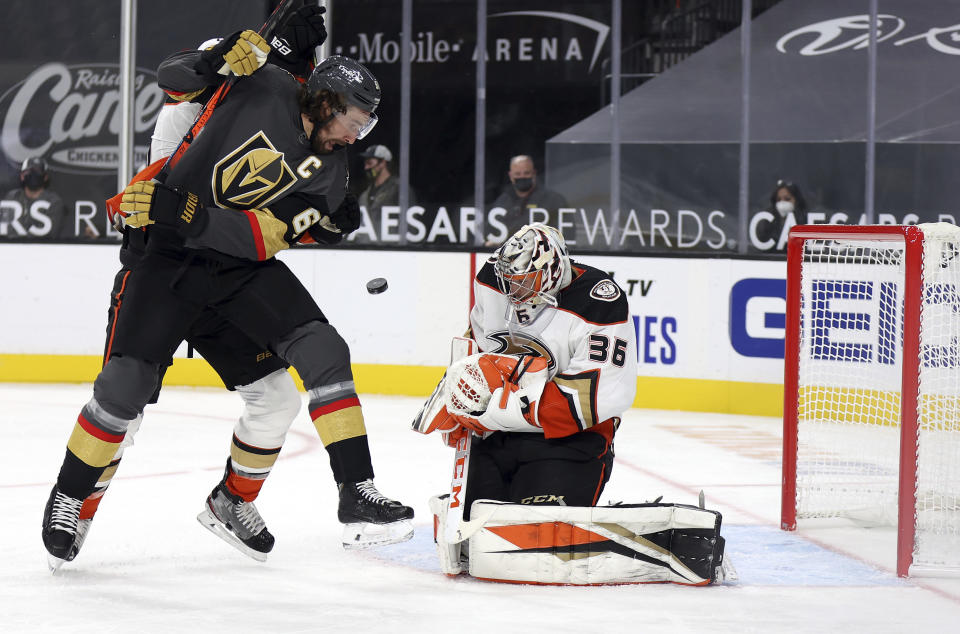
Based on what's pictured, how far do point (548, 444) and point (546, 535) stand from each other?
0.25 meters

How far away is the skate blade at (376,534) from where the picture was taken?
2.48 m

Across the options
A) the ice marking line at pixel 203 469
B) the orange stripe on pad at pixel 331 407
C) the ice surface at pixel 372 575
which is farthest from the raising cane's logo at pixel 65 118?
the orange stripe on pad at pixel 331 407

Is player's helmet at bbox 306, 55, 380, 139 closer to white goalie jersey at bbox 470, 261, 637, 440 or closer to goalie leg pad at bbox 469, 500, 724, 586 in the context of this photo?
white goalie jersey at bbox 470, 261, 637, 440

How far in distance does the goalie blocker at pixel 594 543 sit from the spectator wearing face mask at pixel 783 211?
4.34 m

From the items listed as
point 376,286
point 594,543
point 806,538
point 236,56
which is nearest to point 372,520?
point 594,543

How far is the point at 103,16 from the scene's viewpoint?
7.62m

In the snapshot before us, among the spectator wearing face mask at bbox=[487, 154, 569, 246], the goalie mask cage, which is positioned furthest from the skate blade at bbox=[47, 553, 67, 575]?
the spectator wearing face mask at bbox=[487, 154, 569, 246]

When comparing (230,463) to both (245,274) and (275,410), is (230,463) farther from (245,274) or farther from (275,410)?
(245,274)

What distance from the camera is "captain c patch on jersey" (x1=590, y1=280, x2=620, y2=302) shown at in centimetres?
285

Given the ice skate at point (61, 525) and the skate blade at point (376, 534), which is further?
the ice skate at point (61, 525)

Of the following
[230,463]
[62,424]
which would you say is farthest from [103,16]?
[230,463]

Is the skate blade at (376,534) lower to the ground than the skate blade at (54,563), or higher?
higher

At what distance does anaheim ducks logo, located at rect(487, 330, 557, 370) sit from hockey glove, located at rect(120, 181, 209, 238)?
751 mm

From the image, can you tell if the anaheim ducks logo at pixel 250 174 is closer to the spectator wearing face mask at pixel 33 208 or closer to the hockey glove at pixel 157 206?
the hockey glove at pixel 157 206
